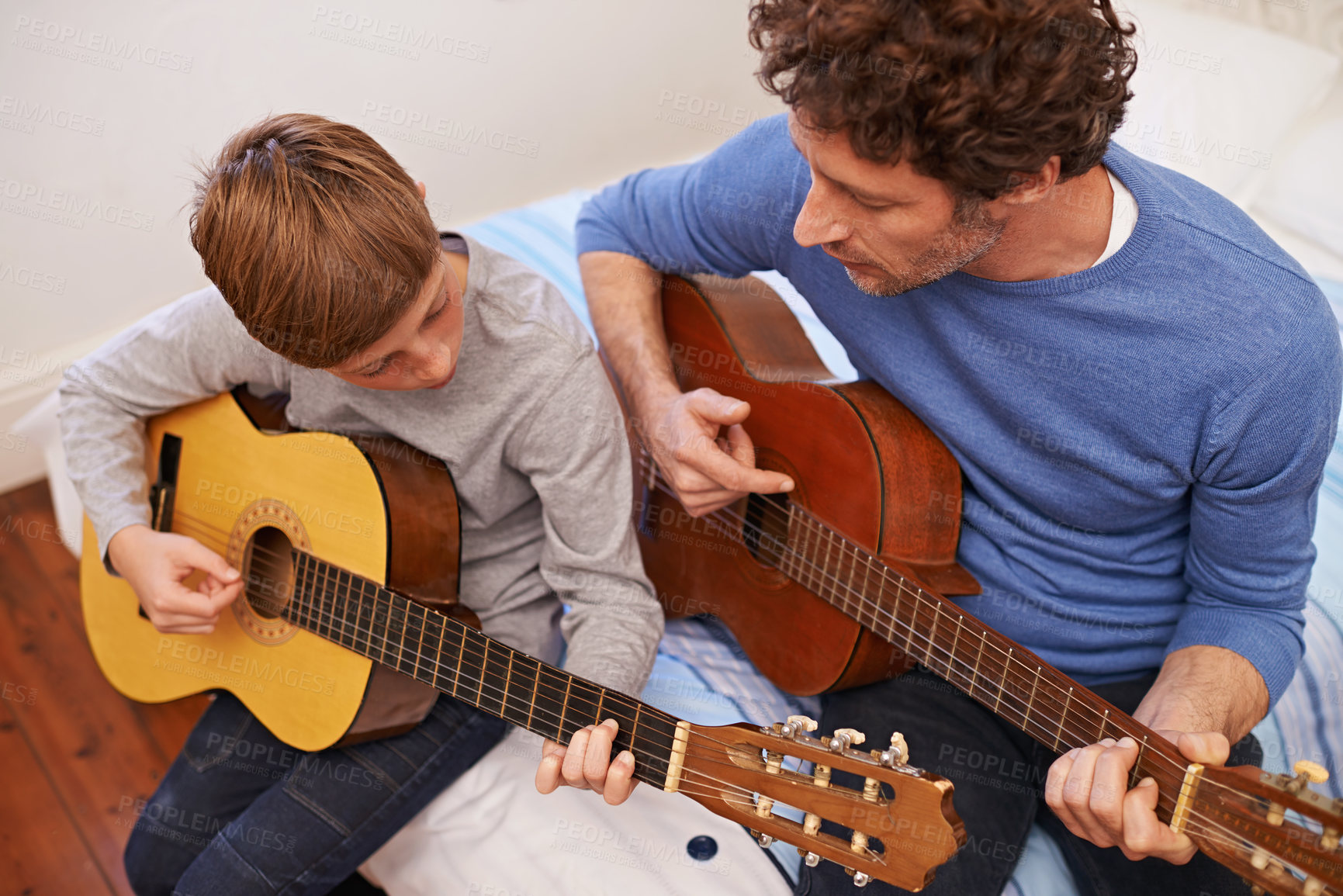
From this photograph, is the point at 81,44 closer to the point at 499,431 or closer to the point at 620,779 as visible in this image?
the point at 499,431

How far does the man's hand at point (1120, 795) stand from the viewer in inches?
34.4

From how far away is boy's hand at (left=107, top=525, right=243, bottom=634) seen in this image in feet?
4.23

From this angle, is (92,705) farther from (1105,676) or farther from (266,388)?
(1105,676)

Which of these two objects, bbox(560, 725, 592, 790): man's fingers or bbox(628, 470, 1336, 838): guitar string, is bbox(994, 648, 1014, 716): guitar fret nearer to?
bbox(628, 470, 1336, 838): guitar string

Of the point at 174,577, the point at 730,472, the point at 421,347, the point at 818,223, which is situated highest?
the point at 818,223

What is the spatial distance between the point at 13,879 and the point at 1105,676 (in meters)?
1.85

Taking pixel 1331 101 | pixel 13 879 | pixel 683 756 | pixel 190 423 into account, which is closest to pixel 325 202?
pixel 190 423

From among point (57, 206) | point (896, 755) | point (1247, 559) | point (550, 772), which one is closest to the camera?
point (896, 755)

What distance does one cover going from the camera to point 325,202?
1.02m

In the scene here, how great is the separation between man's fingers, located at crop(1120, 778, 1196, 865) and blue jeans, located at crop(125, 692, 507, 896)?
864mm

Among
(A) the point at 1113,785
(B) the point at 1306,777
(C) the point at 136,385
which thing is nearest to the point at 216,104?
(C) the point at 136,385

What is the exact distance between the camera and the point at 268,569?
1.36 m

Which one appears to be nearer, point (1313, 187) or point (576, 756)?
point (576, 756)

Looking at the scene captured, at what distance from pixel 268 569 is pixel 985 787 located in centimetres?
103
